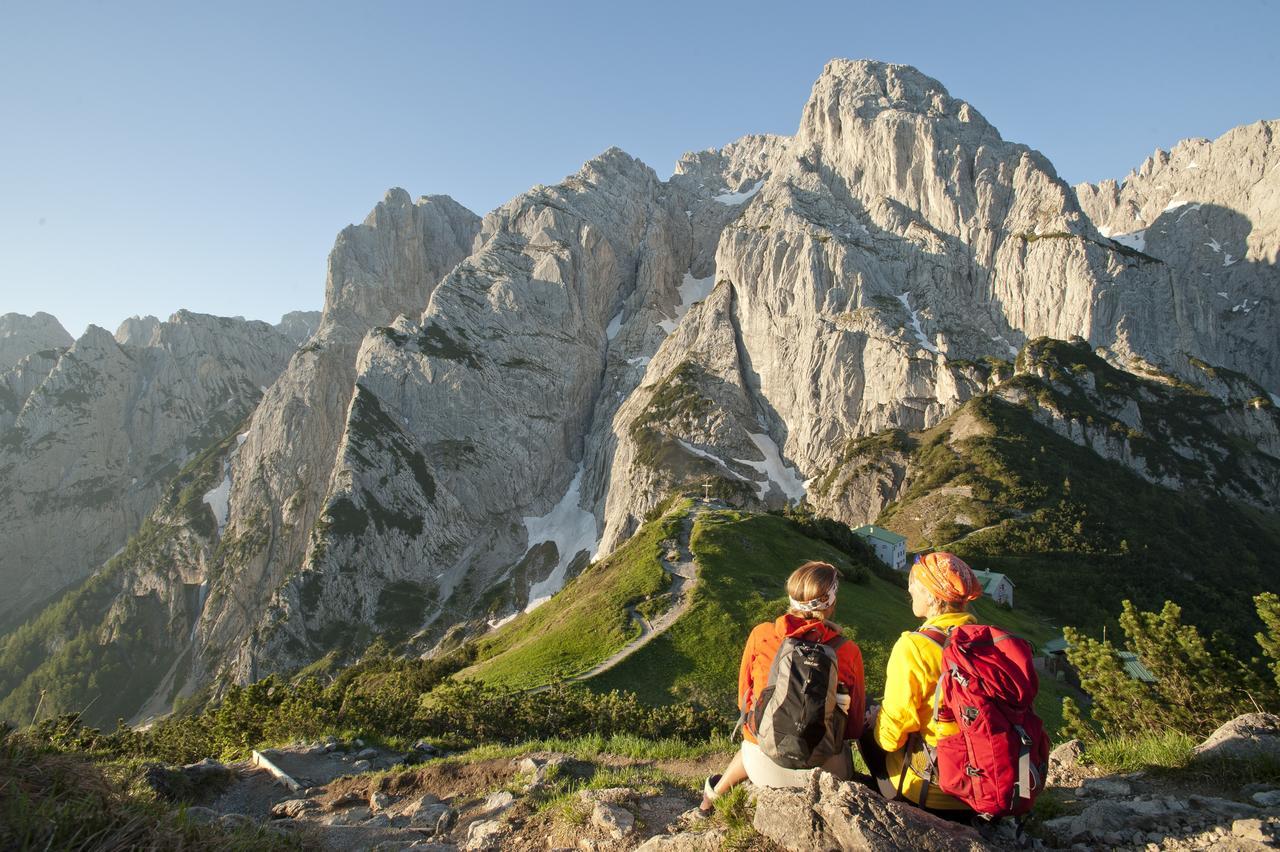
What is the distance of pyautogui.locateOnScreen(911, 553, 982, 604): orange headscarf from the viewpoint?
5.64 metres

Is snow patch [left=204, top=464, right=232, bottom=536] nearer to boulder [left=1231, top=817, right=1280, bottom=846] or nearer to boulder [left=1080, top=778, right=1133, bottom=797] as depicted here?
boulder [left=1080, top=778, right=1133, bottom=797]

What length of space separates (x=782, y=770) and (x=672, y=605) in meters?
27.7

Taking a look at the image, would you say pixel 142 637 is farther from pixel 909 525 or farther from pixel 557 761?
pixel 557 761

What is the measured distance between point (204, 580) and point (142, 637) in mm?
13085

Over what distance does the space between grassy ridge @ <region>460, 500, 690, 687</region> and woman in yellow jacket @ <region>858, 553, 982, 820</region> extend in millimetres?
21832

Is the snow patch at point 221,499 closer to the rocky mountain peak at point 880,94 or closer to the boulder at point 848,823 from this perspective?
the boulder at point 848,823

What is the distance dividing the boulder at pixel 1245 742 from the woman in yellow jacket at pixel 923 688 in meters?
4.76

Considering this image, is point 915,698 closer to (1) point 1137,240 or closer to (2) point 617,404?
(2) point 617,404

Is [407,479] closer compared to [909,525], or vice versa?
[909,525]

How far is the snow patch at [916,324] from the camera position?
117000mm

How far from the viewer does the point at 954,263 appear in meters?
130

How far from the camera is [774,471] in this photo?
386 feet

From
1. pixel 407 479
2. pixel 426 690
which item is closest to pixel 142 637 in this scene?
pixel 407 479

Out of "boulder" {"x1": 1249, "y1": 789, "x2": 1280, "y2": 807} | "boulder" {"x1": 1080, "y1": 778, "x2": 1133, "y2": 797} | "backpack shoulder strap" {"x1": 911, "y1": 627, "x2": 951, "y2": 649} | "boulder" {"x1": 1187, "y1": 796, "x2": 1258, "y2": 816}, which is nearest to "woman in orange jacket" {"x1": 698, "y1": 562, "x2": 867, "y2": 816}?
"backpack shoulder strap" {"x1": 911, "y1": 627, "x2": 951, "y2": 649}
